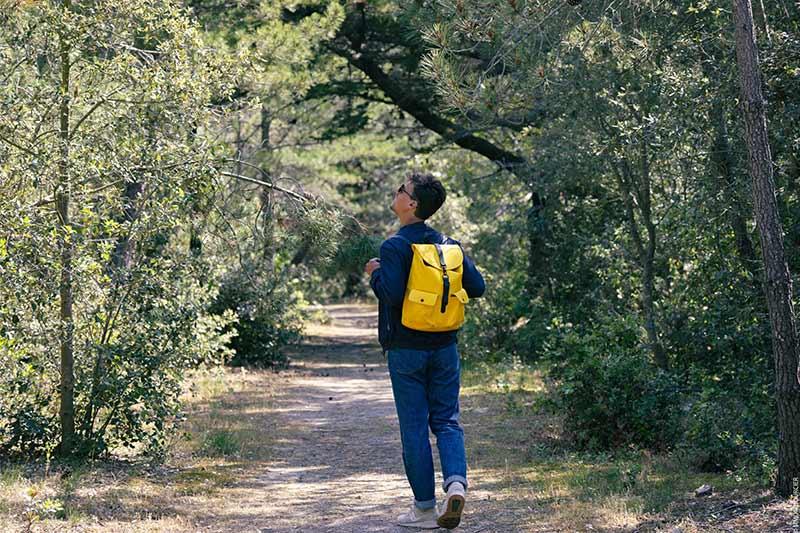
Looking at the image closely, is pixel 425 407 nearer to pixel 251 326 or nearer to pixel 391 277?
pixel 391 277

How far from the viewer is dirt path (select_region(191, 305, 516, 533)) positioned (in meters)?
7.00

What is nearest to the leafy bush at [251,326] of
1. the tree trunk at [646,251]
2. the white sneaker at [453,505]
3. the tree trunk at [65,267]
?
the tree trunk at [646,251]

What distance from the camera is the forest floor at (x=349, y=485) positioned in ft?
21.4

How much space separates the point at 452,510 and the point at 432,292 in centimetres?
124

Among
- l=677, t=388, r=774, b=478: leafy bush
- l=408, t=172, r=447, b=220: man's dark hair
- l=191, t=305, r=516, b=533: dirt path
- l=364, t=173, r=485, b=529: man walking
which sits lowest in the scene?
l=191, t=305, r=516, b=533: dirt path

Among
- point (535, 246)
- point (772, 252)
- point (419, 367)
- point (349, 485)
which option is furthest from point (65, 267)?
point (535, 246)

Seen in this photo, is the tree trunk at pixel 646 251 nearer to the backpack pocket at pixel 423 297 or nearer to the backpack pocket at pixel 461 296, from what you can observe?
the backpack pocket at pixel 461 296

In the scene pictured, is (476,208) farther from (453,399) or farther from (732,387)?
(453,399)

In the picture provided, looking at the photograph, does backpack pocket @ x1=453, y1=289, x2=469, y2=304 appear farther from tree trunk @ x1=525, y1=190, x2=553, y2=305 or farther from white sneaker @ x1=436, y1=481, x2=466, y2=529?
tree trunk @ x1=525, y1=190, x2=553, y2=305

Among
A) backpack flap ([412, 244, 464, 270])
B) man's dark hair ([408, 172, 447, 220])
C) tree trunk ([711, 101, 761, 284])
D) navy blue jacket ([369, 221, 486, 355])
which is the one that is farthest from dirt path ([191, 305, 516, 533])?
tree trunk ([711, 101, 761, 284])

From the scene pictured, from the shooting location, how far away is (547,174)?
14602mm

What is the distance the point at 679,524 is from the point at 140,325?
14.7 ft

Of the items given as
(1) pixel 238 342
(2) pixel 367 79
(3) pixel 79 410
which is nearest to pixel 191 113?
(3) pixel 79 410

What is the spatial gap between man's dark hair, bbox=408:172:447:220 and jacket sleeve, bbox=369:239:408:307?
34 cm
